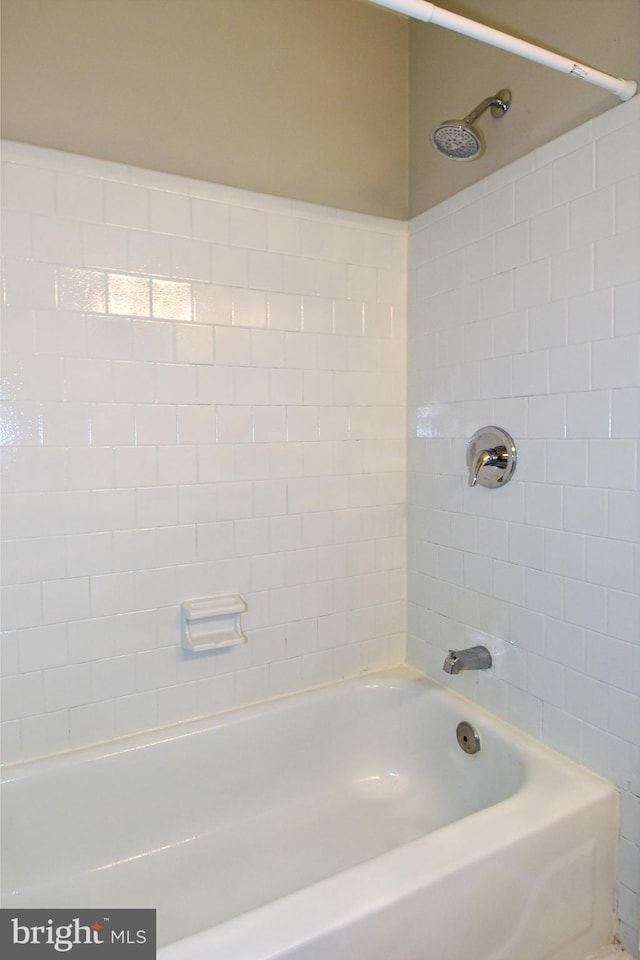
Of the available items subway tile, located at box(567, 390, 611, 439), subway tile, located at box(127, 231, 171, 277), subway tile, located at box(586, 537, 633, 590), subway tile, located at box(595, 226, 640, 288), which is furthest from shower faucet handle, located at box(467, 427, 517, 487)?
subway tile, located at box(127, 231, 171, 277)

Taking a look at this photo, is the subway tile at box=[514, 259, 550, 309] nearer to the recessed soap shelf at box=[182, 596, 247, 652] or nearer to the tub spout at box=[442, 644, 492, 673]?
the tub spout at box=[442, 644, 492, 673]

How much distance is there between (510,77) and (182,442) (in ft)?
4.61

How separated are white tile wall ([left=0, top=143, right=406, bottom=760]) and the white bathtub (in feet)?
0.42

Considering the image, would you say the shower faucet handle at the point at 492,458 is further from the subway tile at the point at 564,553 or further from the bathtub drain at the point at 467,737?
the bathtub drain at the point at 467,737

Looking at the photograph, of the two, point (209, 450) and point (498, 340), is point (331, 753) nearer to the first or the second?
point (209, 450)

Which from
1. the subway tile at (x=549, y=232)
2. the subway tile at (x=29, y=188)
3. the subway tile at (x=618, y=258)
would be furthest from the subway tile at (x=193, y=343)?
the subway tile at (x=618, y=258)

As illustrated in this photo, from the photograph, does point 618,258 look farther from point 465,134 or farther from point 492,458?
point 492,458

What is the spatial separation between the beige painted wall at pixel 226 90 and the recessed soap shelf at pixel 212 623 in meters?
1.29

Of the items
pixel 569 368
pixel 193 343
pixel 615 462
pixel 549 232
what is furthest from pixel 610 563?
A: pixel 193 343

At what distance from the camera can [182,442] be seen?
1.66m

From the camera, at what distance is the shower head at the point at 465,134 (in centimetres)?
136

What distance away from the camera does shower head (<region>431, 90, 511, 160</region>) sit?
136cm

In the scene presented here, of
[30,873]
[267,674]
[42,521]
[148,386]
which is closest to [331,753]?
A: [267,674]

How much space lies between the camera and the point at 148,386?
160cm
